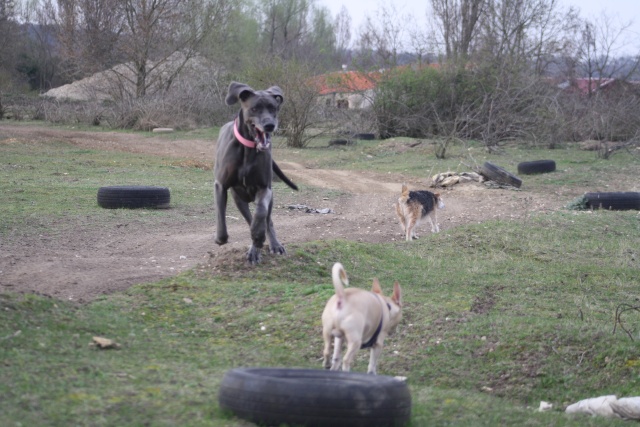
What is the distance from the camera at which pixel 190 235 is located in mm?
12578

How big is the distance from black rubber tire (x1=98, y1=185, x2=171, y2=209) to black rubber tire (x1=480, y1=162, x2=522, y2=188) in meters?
9.00

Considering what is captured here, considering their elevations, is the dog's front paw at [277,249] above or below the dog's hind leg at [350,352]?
below

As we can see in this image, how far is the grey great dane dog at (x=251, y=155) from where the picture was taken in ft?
27.4

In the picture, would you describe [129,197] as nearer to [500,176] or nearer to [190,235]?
[190,235]

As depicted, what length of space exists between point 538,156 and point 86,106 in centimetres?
2447

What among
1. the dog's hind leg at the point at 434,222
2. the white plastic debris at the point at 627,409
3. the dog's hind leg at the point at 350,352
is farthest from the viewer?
the dog's hind leg at the point at 434,222

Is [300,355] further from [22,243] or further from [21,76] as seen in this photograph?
[21,76]

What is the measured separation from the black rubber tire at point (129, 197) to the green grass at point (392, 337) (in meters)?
2.01

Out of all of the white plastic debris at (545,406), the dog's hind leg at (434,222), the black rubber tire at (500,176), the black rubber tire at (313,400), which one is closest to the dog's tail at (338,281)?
the black rubber tire at (313,400)

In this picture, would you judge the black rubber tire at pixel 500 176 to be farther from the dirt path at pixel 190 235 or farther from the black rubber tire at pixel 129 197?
the black rubber tire at pixel 129 197

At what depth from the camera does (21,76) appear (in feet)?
203

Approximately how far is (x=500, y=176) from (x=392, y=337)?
13.7 m

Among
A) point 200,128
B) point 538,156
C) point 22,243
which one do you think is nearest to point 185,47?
point 200,128

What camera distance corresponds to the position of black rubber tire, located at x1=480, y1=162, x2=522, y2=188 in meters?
20.2
